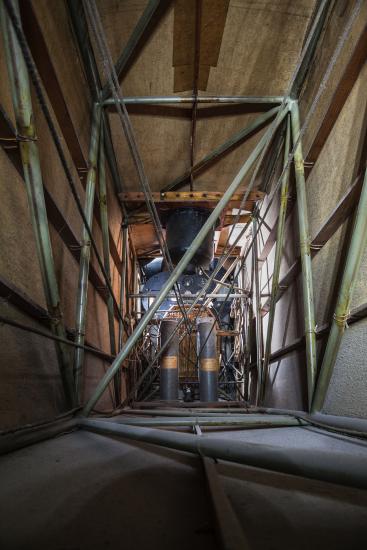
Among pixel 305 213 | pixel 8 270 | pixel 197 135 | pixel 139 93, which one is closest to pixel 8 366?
pixel 8 270

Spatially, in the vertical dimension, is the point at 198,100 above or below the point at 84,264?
above

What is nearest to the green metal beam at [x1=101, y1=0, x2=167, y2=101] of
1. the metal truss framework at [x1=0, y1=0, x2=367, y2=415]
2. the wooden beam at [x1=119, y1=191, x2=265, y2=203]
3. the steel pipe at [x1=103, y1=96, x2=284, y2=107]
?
the metal truss framework at [x1=0, y1=0, x2=367, y2=415]

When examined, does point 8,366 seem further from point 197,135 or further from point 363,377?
point 197,135

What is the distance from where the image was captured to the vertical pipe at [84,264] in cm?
259

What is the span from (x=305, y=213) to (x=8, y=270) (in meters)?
2.56

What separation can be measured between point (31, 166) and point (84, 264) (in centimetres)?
115

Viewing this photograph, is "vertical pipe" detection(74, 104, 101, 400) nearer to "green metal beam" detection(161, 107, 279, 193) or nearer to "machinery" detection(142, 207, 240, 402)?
"green metal beam" detection(161, 107, 279, 193)

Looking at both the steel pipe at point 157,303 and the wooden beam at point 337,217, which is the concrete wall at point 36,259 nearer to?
the steel pipe at point 157,303

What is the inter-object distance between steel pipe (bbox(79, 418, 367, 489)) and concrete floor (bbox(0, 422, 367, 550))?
6 cm

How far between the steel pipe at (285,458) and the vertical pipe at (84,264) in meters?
1.31

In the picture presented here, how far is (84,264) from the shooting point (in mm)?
2904

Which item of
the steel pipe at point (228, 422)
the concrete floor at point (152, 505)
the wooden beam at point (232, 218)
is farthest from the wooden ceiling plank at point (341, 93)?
the wooden beam at point (232, 218)

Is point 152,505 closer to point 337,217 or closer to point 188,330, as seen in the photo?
point 337,217

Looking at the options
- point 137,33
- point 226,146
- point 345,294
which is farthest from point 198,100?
point 345,294
